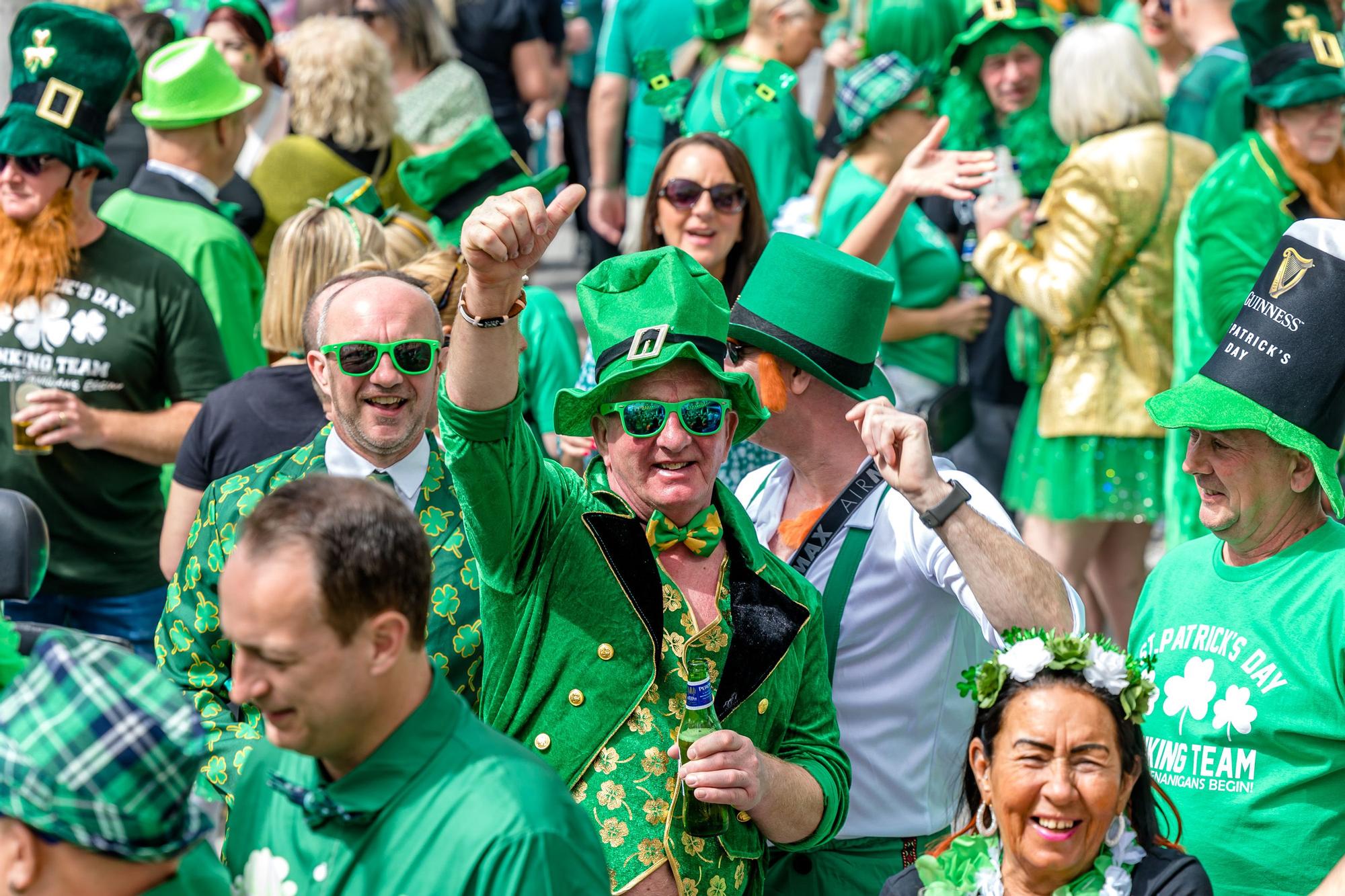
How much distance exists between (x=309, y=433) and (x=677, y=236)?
1590mm

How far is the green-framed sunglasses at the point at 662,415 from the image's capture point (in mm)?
3154

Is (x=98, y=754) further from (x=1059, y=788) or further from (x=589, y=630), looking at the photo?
(x=1059, y=788)

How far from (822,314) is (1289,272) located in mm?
1040

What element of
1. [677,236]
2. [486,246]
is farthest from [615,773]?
[677,236]

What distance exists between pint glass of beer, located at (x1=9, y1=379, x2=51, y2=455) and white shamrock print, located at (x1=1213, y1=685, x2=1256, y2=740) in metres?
3.45

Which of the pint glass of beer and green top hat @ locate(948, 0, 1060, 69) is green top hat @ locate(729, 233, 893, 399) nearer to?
the pint glass of beer

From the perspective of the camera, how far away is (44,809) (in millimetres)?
2207

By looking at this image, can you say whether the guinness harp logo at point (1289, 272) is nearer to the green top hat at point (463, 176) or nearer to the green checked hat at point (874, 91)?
the green top hat at point (463, 176)

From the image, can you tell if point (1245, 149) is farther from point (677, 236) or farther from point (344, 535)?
point (344, 535)

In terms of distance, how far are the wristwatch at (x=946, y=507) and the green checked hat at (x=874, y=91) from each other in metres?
3.45

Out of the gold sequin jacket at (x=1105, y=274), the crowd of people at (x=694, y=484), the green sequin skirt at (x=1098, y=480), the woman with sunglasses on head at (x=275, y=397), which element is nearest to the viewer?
the crowd of people at (x=694, y=484)

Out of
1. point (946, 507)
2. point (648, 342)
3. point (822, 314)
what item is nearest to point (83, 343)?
point (822, 314)

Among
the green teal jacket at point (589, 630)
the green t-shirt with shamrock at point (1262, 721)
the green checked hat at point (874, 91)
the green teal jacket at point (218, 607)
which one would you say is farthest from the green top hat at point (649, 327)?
the green checked hat at point (874, 91)

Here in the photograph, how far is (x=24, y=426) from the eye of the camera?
4.89m
